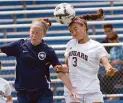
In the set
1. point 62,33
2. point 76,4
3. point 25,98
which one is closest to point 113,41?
point 62,33

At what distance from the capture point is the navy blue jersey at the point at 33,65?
460 cm

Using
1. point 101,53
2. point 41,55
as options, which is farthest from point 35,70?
point 101,53

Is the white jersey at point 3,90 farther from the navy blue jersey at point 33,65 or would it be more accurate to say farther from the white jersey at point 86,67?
the white jersey at point 86,67

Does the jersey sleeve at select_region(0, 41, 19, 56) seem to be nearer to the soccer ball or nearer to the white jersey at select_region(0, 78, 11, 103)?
the soccer ball

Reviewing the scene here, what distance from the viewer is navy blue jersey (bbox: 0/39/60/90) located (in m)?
4.60

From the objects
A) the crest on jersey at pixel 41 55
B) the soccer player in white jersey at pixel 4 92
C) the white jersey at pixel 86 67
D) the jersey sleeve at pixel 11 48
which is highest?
the jersey sleeve at pixel 11 48

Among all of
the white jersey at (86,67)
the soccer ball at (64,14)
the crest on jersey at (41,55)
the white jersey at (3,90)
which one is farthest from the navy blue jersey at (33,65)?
the white jersey at (3,90)

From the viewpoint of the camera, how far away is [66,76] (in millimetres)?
4695

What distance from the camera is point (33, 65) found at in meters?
4.60

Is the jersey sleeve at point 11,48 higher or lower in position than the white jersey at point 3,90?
higher

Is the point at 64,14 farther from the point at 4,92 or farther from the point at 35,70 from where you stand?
the point at 4,92

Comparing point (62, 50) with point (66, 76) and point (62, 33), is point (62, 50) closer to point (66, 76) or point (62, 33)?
point (62, 33)

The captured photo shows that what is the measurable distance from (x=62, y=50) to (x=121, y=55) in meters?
0.92

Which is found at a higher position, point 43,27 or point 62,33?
point 43,27
